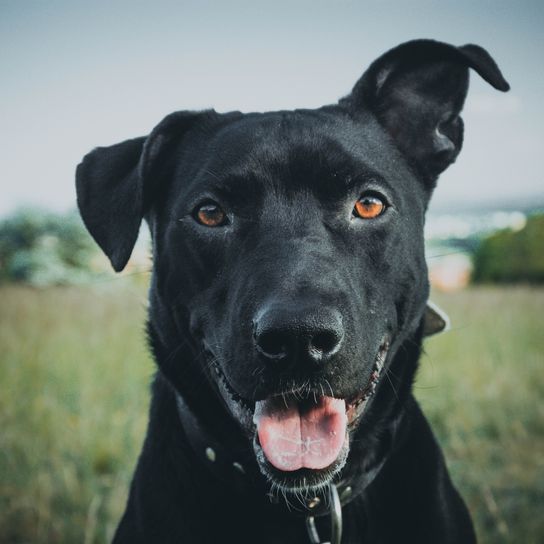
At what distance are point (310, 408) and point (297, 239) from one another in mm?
582

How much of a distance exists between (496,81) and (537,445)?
3.11 metres

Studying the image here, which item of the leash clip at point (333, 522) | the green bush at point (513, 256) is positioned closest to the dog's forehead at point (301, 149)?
the leash clip at point (333, 522)

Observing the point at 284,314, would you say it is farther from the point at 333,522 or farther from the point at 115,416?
the point at 115,416

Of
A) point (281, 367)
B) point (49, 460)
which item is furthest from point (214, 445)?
point (49, 460)

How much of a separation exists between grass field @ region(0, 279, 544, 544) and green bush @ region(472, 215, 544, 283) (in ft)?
21.6

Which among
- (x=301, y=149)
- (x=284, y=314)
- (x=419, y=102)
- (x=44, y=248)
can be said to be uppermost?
(x=419, y=102)

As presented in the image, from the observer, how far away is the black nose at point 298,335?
5.98ft

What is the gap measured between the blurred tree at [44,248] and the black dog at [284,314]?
965 centimetres

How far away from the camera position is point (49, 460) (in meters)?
4.27

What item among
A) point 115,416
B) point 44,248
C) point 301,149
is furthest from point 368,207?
point 44,248

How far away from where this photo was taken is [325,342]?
190 cm

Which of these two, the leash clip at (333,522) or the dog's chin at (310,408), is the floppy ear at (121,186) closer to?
the dog's chin at (310,408)

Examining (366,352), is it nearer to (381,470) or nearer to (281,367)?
(281,367)

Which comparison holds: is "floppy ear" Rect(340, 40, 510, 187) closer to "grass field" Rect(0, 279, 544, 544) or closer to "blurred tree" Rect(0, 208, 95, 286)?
"grass field" Rect(0, 279, 544, 544)
